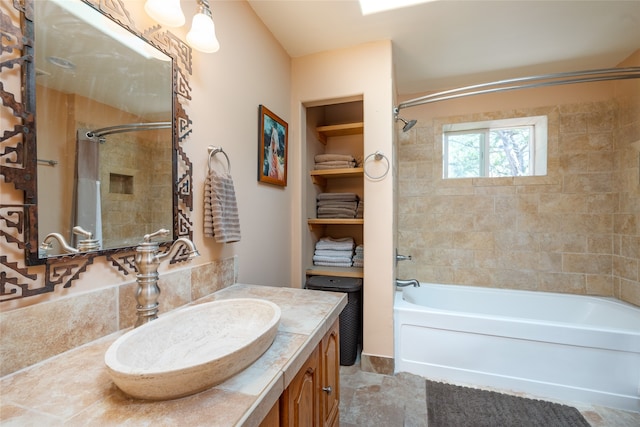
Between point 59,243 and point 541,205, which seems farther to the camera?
point 541,205

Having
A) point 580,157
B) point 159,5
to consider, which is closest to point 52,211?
point 159,5

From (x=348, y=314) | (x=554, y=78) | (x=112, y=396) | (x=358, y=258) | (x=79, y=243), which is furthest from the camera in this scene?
(x=358, y=258)

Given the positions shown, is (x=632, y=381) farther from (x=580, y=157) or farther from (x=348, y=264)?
(x=348, y=264)

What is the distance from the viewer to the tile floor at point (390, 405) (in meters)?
1.49

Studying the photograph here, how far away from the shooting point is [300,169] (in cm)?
211

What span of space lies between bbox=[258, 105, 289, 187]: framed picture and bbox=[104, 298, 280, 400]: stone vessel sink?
93 centimetres

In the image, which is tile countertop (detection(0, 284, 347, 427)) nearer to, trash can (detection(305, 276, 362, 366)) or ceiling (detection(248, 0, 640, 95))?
trash can (detection(305, 276, 362, 366))

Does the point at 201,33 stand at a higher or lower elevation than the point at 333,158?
higher

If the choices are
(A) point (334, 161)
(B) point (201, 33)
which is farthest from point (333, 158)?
(B) point (201, 33)

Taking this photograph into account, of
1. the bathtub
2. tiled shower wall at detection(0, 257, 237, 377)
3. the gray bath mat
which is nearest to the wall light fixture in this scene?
tiled shower wall at detection(0, 257, 237, 377)

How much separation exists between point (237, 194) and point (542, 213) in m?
2.59

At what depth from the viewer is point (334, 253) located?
234 cm

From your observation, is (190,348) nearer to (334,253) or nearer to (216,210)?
(216,210)

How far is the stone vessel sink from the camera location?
0.50 m
